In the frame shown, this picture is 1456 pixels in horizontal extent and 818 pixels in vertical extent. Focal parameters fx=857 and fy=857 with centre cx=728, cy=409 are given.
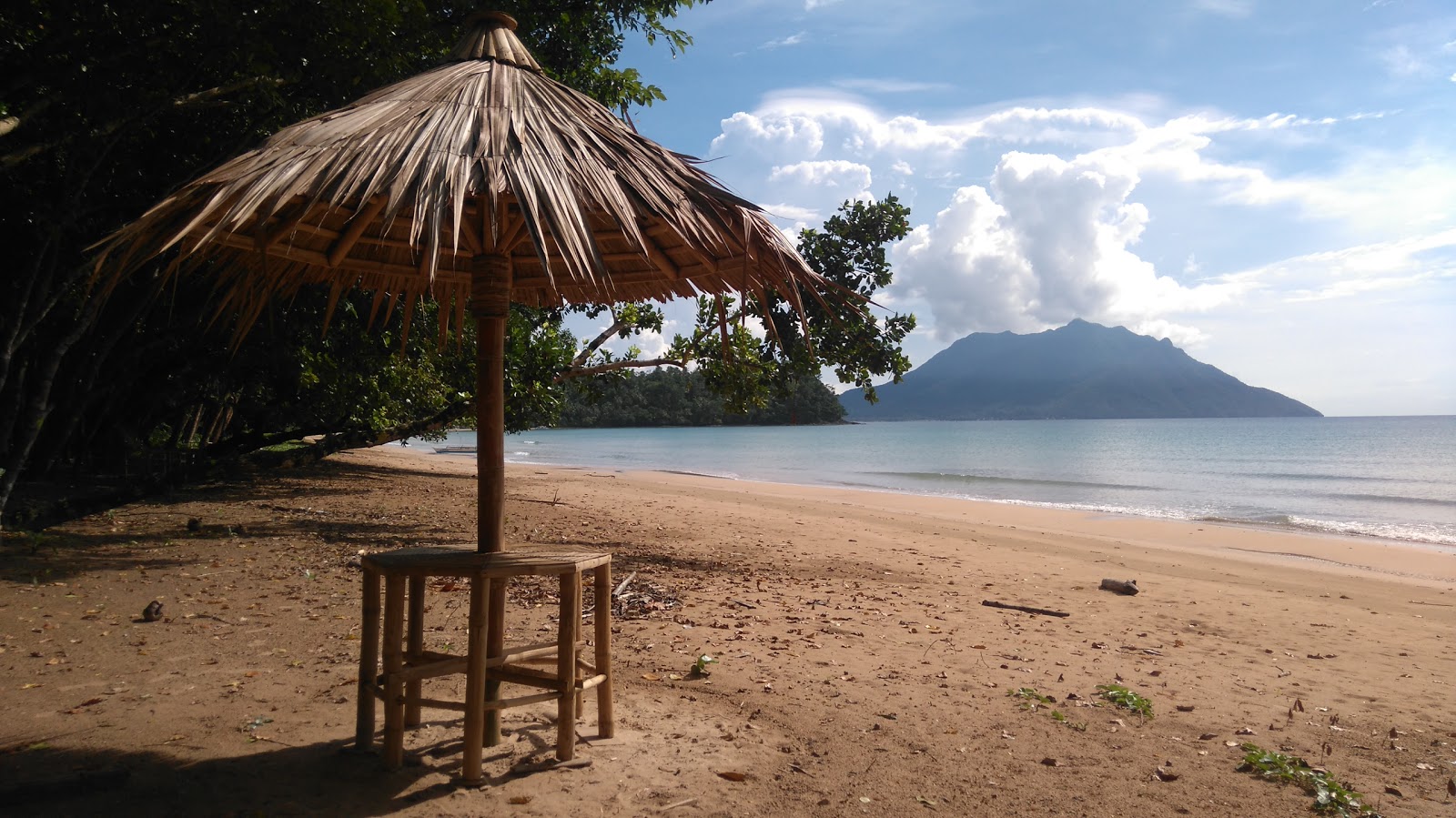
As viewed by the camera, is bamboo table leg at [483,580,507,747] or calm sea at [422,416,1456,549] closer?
bamboo table leg at [483,580,507,747]

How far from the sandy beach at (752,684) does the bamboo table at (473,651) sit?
0.59 feet

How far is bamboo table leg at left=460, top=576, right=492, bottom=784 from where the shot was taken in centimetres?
301

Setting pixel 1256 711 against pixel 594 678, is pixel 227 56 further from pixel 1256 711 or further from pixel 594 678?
pixel 1256 711

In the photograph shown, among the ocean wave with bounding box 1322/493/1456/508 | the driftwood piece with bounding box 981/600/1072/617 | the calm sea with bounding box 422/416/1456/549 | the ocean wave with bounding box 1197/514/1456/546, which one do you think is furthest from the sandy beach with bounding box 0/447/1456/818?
the ocean wave with bounding box 1322/493/1456/508

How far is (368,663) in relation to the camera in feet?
11.0

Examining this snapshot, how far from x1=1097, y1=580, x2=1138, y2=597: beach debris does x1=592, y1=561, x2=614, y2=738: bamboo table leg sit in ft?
20.4

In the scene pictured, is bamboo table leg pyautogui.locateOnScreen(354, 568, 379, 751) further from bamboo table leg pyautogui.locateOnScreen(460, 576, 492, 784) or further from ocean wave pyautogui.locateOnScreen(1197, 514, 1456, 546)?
ocean wave pyautogui.locateOnScreen(1197, 514, 1456, 546)

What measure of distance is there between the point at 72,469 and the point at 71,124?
372 inches

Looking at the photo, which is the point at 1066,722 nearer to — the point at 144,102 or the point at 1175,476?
the point at 144,102

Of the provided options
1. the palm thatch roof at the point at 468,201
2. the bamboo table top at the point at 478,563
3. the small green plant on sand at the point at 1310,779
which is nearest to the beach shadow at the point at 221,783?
the bamboo table top at the point at 478,563

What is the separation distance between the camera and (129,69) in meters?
6.93

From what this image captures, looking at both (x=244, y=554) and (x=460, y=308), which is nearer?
(x=460, y=308)

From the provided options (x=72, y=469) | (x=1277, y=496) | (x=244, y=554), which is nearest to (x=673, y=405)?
(x=1277, y=496)

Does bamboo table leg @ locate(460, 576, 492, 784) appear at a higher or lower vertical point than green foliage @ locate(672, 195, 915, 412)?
lower
